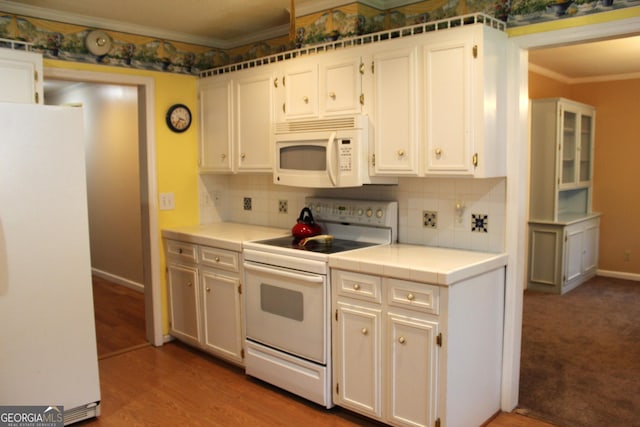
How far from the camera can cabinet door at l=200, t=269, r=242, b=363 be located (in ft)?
11.7

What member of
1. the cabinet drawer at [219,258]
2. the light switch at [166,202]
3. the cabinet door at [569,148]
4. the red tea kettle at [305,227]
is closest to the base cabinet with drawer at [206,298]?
the cabinet drawer at [219,258]

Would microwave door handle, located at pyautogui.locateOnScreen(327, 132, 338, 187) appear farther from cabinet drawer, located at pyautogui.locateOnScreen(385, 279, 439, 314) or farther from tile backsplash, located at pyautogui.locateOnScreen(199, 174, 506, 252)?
cabinet drawer, located at pyautogui.locateOnScreen(385, 279, 439, 314)

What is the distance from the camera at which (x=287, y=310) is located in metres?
3.15

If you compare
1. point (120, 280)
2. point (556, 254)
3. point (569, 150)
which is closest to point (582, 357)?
point (556, 254)

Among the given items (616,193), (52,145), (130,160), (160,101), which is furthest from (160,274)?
→ (616,193)

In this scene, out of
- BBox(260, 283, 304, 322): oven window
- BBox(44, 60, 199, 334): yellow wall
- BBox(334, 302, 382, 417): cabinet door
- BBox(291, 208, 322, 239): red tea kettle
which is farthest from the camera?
BBox(44, 60, 199, 334): yellow wall

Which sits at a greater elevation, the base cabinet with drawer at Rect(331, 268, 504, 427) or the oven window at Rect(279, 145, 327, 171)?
the oven window at Rect(279, 145, 327, 171)

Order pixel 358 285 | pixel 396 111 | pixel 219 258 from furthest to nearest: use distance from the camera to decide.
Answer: pixel 219 258, pixel 396 111, pixel 358 285

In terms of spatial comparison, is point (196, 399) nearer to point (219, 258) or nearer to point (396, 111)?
point (219, 258)

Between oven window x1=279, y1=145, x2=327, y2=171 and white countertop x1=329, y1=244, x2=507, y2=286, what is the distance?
57cm

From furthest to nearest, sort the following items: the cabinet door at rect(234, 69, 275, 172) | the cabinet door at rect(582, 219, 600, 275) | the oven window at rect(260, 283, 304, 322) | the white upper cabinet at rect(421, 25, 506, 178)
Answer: the cabinet door at rect(582, 219, 600, 275) → the cabinet door at rect(234, 69, 275, 172) → the oven window at rect(260, 283, 304, 322) → the white upper cabinet at rect(421, 25, 506, 178)

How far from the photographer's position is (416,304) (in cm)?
257

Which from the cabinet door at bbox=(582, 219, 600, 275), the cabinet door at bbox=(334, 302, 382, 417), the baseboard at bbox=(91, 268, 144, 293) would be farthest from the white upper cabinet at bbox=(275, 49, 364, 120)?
the cabinet door at bbox=(582, 219, 600, 275)

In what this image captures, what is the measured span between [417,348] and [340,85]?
156 centimetres
